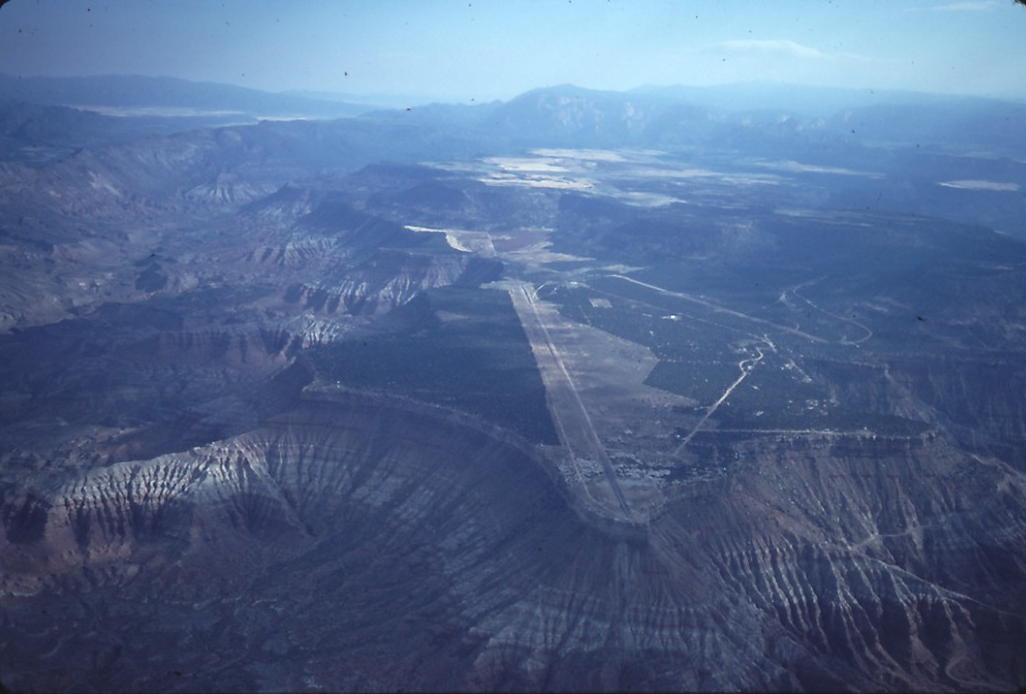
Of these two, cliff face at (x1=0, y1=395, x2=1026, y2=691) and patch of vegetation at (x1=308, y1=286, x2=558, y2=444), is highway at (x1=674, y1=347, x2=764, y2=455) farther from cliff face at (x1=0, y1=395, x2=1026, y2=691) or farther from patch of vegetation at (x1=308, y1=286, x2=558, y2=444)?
patch of vegetation at (x1=308, y1=286, x2=558, y2=444)

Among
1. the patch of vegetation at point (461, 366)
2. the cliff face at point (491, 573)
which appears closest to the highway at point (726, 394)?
the cliff face at point (491, 573)

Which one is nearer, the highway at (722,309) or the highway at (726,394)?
A: the highway at (726,394)

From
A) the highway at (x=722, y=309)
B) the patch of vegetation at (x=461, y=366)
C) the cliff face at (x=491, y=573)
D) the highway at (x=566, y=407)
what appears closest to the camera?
the cliff face at (x=491, y=573)

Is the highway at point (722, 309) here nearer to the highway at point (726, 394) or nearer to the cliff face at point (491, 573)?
the highway at point (726, 394)

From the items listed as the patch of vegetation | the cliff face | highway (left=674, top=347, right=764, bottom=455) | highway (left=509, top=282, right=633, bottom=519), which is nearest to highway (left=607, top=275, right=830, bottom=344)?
highway (left=674, top=347, right=764, bottom=455)

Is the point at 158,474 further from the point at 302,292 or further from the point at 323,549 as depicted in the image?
the point at 302,292

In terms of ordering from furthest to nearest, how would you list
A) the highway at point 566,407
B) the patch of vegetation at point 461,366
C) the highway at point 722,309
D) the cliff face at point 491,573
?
1. the highway at point 722,309
2. the patch of vegetation at point 461,366
3. the highway at point 566,407
4. the cliff face at point 491,573

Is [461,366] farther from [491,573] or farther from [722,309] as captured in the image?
[722,309]
